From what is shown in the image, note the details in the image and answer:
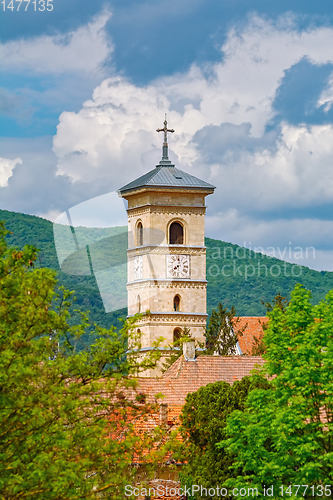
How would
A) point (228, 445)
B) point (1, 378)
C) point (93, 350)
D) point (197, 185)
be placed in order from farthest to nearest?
point (197, 185)
point (228, 445)
point (93, 350)
point (1, 378)

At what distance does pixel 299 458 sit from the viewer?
23.3m

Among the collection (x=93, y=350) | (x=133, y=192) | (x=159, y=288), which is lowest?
(x=93, y=350)

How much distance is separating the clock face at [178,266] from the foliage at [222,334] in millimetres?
3423

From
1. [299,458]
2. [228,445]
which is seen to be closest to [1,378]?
[299,458]

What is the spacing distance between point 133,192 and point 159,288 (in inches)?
234

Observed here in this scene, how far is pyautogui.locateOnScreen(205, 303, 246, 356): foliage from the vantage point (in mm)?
55875

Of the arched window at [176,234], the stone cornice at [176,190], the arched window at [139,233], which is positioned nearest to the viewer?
the stone cornice at [176,190]

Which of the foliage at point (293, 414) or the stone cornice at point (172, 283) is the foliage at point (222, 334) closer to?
the stone cornice at point (172, 283)

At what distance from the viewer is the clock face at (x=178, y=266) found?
6012 cm

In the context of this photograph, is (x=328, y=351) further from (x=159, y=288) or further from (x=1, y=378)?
(x=159, y=288)

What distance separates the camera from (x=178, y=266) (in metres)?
60.2

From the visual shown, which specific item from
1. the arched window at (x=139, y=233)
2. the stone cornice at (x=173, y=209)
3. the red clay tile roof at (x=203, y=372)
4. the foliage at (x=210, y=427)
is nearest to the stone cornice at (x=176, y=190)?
the stone cornice at (x=173, y=209)

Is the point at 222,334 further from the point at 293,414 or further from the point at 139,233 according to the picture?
the point at 293,414

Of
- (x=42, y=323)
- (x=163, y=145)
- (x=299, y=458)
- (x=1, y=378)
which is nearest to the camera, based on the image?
(x=1, y=378)
